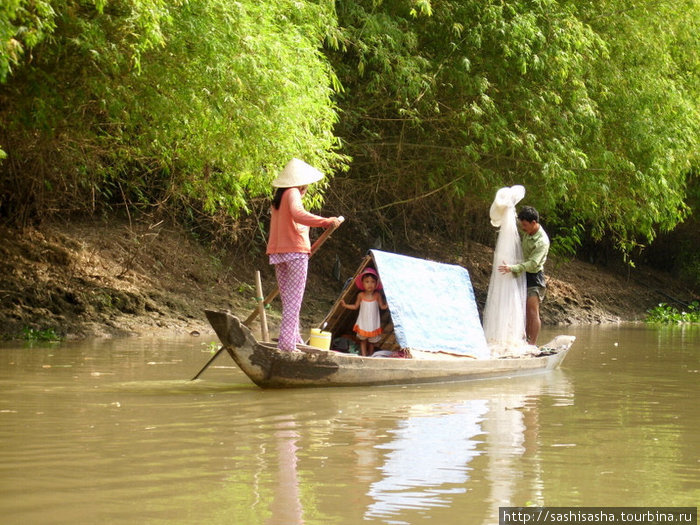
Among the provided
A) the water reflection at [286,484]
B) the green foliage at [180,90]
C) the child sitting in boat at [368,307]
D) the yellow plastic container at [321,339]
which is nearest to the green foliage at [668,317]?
the green foliage at [180,90]

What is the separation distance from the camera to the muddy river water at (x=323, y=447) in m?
4.54

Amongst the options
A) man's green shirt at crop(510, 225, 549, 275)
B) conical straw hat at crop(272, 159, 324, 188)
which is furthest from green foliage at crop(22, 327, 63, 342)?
man's green shirt at crop(510, 225, 549, 275)

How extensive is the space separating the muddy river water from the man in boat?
0.77 meters

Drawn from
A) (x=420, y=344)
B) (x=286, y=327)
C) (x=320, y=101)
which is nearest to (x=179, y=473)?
(x=286, y=327)

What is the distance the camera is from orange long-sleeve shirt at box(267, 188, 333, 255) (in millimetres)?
7973

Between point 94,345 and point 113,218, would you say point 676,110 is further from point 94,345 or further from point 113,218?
point 94,345

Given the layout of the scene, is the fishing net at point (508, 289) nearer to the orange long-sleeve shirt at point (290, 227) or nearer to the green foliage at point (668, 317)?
the orange long-sleeve shirt at point (290, 227)

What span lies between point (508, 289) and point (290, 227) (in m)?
2.91

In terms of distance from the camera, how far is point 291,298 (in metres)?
8.04

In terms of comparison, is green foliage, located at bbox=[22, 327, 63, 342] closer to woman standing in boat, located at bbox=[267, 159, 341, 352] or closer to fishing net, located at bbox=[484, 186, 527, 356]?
woman standing in boat, located at bbox=[267, 159, 341, 352]

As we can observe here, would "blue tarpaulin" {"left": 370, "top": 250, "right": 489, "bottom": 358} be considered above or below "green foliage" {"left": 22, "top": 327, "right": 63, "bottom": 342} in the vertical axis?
above

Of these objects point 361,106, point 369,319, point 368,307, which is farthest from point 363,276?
point 361,106

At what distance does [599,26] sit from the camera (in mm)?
15977

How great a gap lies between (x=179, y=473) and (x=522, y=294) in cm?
569
